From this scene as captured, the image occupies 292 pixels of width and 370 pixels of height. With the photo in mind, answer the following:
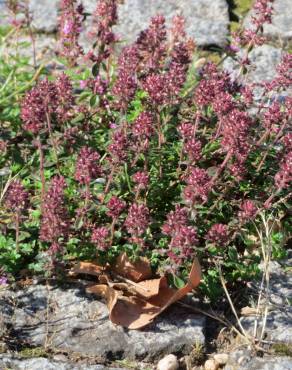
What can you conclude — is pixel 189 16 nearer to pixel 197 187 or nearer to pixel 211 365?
pixel 197 187

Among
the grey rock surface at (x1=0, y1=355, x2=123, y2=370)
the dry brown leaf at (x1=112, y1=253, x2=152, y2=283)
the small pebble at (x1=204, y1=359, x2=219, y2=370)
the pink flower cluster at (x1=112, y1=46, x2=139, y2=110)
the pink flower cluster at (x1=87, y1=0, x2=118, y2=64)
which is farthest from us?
the pink flower cluster at (x1=87, y1=0, x2=118, y2=64)

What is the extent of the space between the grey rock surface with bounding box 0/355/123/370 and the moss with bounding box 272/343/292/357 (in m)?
0.84

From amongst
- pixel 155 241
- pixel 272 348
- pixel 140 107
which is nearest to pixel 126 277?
pixel 155 241

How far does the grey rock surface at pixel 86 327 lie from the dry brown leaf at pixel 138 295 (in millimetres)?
58

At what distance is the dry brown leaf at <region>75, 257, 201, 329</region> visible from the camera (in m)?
3.41

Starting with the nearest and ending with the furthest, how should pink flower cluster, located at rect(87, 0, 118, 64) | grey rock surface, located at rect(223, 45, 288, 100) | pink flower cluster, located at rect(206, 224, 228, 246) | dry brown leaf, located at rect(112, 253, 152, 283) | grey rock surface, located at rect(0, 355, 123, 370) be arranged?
grey rock surface, located at rect(0, 355, 123, 370) < pink flower cluster, located at rect(206, 224, 228, 246) < dry brown leaf, located at rect(112, 253, 152, 283) < pink flower cluster, located at rect(87, 0, 118, 64) < grey rock surface, located at rect(223, 45, 288, 100)

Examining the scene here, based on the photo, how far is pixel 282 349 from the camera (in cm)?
337

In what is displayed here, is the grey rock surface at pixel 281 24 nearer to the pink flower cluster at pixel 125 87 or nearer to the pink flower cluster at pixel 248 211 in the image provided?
the pink flower cluster at pixel 125 87

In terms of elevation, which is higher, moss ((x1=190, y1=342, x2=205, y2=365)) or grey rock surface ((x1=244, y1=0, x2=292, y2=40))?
grey rock surface ((x1=244, y1=0, x2=292, y2=40))

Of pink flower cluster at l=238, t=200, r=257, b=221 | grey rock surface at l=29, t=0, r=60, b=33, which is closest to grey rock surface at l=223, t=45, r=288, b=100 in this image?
grey rock surface at l=29, t=0, r=60, b=33

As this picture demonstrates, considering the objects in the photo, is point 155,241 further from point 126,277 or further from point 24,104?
point 24,104


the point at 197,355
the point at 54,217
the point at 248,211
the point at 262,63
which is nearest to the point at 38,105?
the point at 54,217

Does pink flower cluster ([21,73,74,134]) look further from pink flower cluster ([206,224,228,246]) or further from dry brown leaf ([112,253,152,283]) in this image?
pink flower cluster ([206,224,228,246])

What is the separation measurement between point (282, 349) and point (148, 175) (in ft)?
3.88
